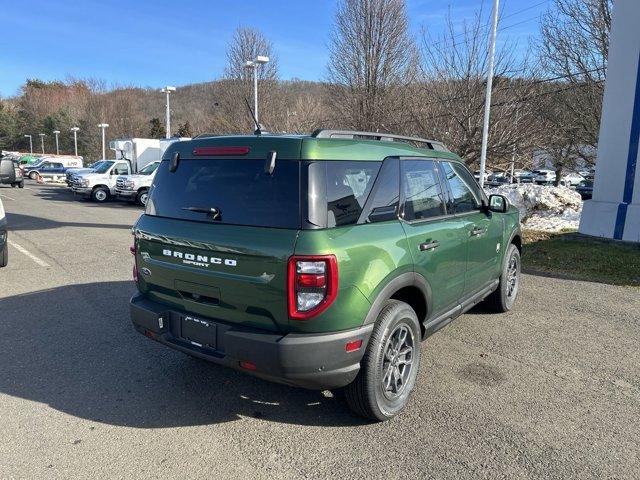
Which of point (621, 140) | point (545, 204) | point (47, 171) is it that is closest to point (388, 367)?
point (621, 140)

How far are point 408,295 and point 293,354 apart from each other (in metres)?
1.22

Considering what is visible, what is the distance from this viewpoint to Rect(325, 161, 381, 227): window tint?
294 centimetres

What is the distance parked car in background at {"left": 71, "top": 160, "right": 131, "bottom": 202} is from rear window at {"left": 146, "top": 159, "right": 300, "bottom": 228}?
792 inches

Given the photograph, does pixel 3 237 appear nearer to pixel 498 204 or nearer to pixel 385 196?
pixel 385 196

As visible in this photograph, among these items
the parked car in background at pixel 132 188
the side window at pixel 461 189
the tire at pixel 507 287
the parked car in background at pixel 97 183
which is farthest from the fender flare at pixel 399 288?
the parked car in background at pixel 97 183

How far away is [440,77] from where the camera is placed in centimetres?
1555

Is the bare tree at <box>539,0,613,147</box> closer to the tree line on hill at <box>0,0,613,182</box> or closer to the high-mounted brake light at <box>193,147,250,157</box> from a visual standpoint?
the tree line on hill at <box>0,0,613,182</box>

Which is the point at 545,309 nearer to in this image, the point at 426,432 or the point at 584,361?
the point at 584,361

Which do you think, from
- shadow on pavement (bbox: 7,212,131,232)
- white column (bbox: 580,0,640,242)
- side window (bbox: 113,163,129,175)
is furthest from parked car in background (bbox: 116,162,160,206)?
white column (bbox: 580,0,640,242)

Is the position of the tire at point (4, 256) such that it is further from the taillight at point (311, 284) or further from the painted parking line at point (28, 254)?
the taillight at point (311, 284)

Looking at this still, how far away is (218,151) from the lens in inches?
128

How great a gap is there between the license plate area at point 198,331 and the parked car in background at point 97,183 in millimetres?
20636

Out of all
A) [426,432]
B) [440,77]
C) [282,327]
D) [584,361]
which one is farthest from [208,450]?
[440,77]

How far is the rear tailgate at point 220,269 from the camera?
279 centimetres
